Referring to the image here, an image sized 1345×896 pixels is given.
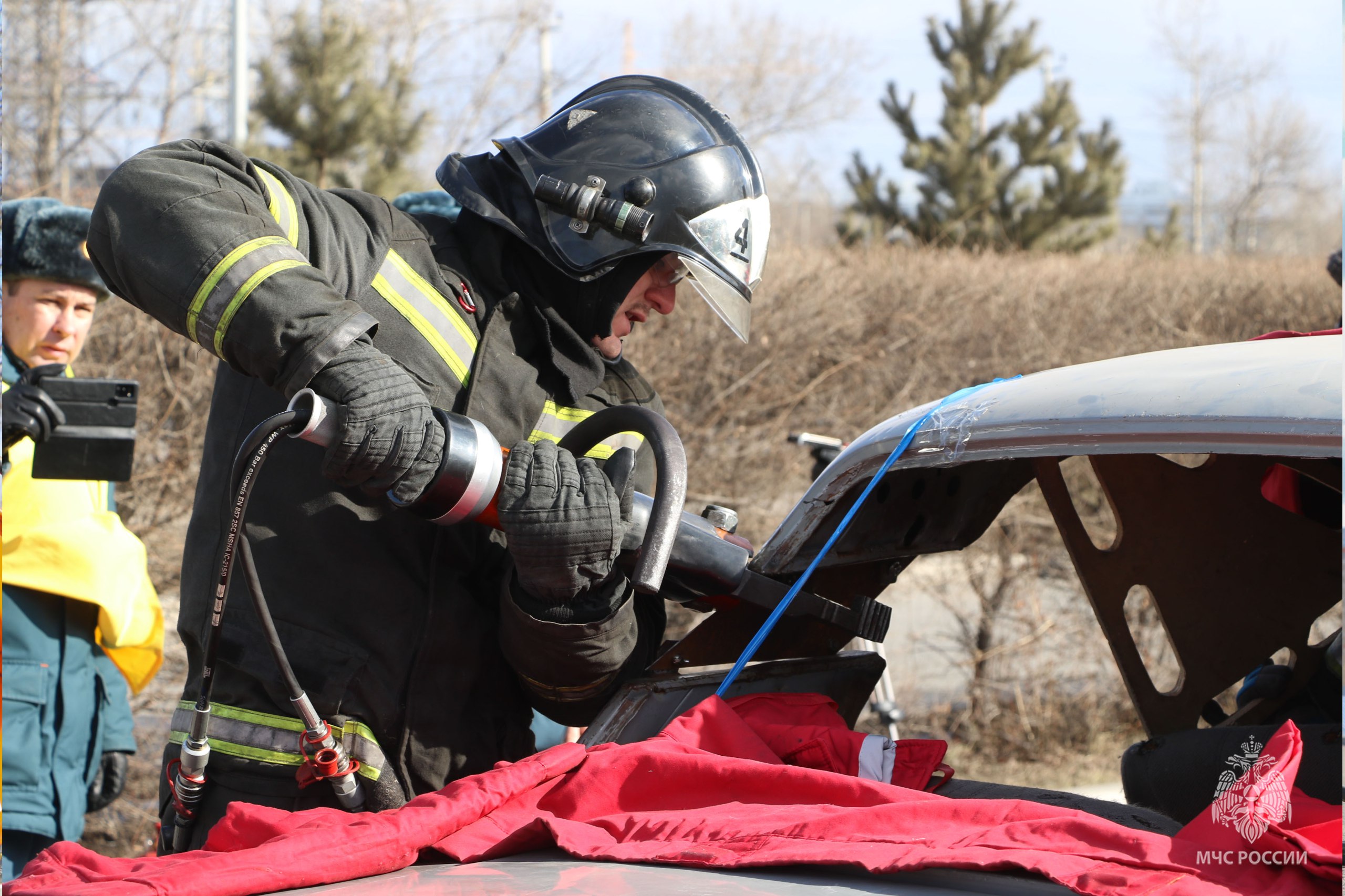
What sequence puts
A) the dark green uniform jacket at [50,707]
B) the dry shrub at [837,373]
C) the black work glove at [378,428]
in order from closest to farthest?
the black work glove at [378,428]
the dark green uniform jacket at [50,707]
the dry shrub at [837,373]

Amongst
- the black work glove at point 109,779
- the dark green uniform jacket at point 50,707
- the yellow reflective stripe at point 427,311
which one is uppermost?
the yellow reflective stripe at point 427,311

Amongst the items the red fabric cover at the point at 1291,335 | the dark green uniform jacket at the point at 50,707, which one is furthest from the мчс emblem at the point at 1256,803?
the dark green uniform jacket at the point at 50,707

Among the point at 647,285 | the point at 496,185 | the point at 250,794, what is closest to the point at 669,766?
the point at 250,794

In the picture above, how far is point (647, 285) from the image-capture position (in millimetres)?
2422

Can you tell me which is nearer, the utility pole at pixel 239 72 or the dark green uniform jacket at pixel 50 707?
the dark green uniform jacket at pixel 50 707

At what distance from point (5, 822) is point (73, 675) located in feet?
1.37

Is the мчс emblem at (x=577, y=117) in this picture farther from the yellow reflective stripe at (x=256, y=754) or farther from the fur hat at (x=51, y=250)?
the fur hat at (x=51, y=250)

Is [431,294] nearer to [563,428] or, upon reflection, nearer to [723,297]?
[563,428]

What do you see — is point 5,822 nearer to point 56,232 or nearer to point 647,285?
point 56,232

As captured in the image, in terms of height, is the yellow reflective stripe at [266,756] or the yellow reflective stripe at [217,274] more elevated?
the yellow reflective stripe at [217,274]

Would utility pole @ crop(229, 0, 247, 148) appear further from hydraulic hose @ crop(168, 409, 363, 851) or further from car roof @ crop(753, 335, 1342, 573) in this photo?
car roof @ crop(753, 335, 1342, 573)

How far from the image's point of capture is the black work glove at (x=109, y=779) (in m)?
3.62

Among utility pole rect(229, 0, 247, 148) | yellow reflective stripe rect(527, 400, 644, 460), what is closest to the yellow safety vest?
yellow reflective stripe rect(527, 400, 644, 460)

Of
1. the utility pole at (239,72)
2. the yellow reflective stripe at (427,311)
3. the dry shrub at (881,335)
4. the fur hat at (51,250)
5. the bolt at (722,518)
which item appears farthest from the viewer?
the utility pole at (239,72)
